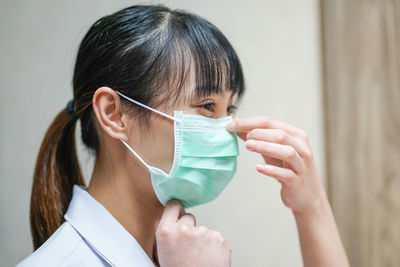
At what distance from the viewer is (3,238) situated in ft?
3.67

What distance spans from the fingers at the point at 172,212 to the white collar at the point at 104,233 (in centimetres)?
11

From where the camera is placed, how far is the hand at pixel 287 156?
33.2 inches

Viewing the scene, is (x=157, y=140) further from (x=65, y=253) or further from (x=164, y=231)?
(x=65, y=253)

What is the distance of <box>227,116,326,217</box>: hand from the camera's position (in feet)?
2.76

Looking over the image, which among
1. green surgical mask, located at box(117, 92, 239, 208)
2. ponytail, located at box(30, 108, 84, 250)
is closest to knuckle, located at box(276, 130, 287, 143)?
green surgical mask, located at box(117, 92, 239, 208)

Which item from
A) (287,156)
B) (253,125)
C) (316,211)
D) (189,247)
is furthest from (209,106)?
(316,211)

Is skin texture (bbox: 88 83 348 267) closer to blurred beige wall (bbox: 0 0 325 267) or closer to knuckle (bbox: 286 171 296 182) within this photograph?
knuckle (bbox: 286 171 296 182)

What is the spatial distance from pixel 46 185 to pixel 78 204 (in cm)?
17

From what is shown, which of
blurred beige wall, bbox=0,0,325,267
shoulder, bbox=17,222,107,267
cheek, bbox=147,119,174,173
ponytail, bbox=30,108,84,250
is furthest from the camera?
blurred beige wall, bbox=0,0,325,267

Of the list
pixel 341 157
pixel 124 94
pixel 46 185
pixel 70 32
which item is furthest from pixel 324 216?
pixel 70 32

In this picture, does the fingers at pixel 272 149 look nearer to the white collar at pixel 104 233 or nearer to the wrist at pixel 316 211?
the wrist at pixel 316 211

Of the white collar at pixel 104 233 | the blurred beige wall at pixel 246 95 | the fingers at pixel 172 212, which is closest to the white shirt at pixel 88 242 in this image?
the white collar at pixel 104 233

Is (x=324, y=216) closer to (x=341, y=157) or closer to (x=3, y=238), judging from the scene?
(x=341, y=157)

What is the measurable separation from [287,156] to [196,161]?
23cm
